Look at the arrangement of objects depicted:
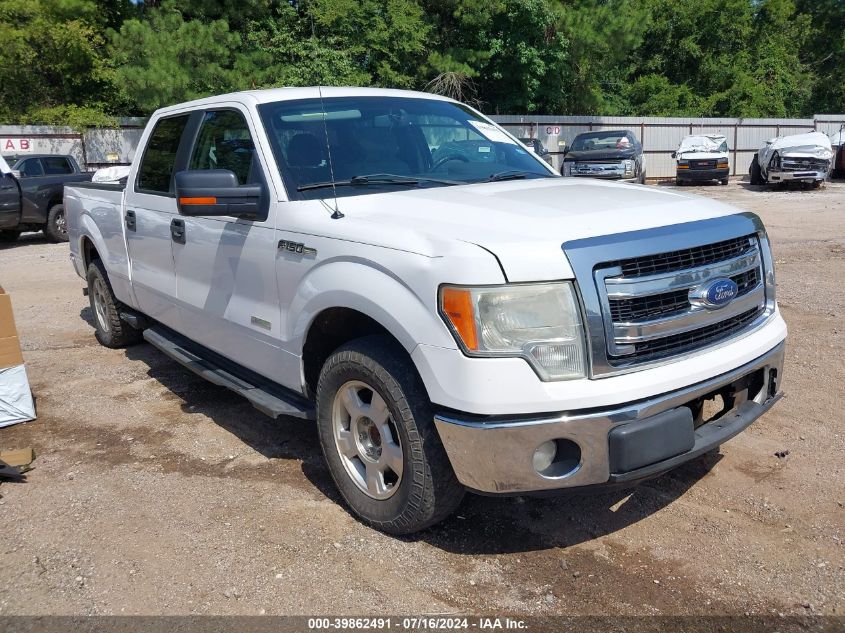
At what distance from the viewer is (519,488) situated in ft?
→ 9.49

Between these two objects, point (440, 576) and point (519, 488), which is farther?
point (440, 576)

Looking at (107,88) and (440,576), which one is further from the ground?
(107,88)

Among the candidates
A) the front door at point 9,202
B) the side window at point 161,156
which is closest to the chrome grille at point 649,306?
the side window at point 161,156

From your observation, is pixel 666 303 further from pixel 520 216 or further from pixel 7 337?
pixel 7 337

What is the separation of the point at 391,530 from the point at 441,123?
2428mm

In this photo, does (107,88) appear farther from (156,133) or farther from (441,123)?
(441,123)

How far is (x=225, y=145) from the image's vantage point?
4.46 metres

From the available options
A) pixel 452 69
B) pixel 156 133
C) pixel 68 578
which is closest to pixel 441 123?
pixel 156 133

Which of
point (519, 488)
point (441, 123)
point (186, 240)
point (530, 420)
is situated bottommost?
point (519, 488)

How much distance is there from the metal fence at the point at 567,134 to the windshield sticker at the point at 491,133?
18.1m

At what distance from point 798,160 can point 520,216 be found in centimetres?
2171

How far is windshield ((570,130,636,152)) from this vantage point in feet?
70.9

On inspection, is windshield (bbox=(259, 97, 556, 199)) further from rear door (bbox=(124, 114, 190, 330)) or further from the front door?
the front door

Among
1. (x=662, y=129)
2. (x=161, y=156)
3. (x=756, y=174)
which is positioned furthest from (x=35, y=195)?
(x=662, y=129)
